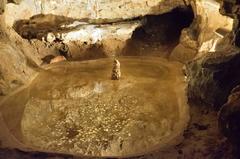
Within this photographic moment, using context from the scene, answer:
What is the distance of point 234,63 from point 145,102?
6.91 feet

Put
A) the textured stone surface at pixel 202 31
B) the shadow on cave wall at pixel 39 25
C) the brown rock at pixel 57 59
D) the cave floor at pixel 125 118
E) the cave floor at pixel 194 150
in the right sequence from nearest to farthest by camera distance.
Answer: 1. the cave floor at pixel 194 150
2. the cave floor at pixel 125 118
3. the textured stone surface at pixel 202 31
4. the brown rock at pixel 57 59
5. the shadow on cave wall at pixel 39 25

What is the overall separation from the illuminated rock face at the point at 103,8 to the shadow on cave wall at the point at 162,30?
314 millimetres

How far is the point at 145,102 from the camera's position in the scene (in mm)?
8602

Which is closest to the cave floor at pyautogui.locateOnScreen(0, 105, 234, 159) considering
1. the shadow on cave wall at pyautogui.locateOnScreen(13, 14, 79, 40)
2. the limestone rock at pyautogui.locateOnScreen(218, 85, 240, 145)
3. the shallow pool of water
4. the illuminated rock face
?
the shallow pool of water

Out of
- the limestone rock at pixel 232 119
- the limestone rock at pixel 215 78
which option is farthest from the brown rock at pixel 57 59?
the limestone rock at pixel 232 119

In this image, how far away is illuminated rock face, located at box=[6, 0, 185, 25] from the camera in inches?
453

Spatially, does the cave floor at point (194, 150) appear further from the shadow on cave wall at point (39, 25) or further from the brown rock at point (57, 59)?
the shadow on cave wall at point (39, 25)

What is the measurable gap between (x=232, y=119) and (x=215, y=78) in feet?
7.96

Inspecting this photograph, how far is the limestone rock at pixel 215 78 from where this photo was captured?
25.7ft

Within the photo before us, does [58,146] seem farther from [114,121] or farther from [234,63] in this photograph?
[234,63]

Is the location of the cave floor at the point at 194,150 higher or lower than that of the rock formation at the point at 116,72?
lower

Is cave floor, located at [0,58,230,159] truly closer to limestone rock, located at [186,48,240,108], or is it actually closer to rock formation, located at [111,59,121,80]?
rock formation, located at [111,59,121,80]

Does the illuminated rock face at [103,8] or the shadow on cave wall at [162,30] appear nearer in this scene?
the illuminated rock face at [103,8]

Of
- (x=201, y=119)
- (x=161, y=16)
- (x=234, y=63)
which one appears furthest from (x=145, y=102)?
(x=161, y=16)
